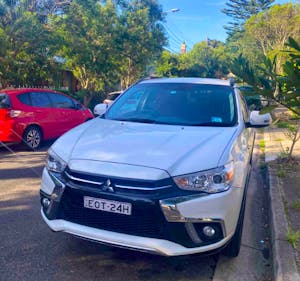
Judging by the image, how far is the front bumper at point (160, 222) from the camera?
9.07ft

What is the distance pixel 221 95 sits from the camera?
4516 millimetres

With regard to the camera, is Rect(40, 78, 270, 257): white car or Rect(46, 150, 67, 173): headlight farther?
Rect(46, 150, 67, 173): headlight

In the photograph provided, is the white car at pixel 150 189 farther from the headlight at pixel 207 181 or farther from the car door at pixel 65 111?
the car door at pixel 65 111

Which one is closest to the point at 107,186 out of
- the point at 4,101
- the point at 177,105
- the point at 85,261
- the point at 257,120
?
the point at 85,261

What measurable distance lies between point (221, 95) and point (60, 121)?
223 inches

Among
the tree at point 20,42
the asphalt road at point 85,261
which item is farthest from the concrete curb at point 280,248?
the tree at point 20,42

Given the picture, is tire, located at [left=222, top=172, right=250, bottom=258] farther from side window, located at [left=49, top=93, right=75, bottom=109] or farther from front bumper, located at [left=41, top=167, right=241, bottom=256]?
side window, located at [left=49, top=93, right=75, bottom=109]

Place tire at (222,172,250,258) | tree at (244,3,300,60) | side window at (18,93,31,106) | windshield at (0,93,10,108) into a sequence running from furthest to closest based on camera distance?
tree at (244,3,300,60)
side window at (18,93,31,106)
windshield at (0,93,10,108)
tire at (222,172,250,258)

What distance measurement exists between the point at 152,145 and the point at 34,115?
5.91 meters

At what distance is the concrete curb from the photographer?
300 cm

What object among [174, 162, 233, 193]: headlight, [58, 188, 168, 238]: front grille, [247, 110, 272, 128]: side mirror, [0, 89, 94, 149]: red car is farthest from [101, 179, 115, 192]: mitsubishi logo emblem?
[0, 89, 94, 149]: red car

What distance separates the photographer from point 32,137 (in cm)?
838

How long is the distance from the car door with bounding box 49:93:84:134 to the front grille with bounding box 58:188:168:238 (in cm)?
636

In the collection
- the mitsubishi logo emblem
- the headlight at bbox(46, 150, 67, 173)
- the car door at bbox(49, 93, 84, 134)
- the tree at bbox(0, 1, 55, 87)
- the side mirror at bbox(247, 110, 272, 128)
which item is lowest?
the car door at bbox(49, 93, 84, 134)
